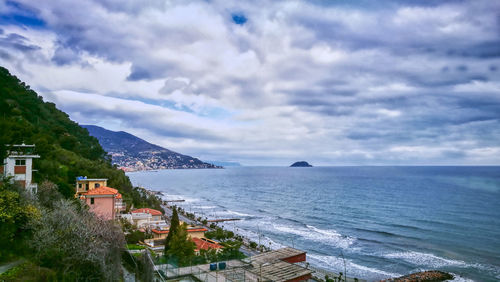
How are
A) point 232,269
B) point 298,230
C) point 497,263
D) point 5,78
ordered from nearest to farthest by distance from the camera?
point 232,269
point 497,263
point 298,230
point 5,78

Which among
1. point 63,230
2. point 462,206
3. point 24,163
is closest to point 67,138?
point 24,163

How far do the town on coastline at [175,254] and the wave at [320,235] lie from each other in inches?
354

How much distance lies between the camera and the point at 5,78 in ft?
202

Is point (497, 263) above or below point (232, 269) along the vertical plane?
below

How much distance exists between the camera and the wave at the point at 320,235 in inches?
1718

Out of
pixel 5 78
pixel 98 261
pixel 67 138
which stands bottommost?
pixel 98 261

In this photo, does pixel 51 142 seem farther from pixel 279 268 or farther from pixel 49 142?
pixel 279 268

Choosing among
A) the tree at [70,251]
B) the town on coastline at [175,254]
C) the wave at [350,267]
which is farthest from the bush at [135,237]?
the wave at [350,267]

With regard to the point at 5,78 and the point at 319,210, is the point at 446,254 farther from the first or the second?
the point at 5,78

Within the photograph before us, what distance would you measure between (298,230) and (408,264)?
64.9ft

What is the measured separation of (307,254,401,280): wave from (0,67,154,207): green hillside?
26.0m

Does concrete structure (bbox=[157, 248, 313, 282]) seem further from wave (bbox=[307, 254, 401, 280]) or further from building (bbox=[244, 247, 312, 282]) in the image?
wave (bbox=[307, 254, 401, 280])

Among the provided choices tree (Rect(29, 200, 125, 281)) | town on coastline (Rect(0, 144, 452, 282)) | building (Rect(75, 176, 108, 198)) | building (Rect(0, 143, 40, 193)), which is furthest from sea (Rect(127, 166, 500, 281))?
building (Rect(0, 143, 40, 193))

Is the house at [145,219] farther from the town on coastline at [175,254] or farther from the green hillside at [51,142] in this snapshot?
the green hillside at [51,142]
